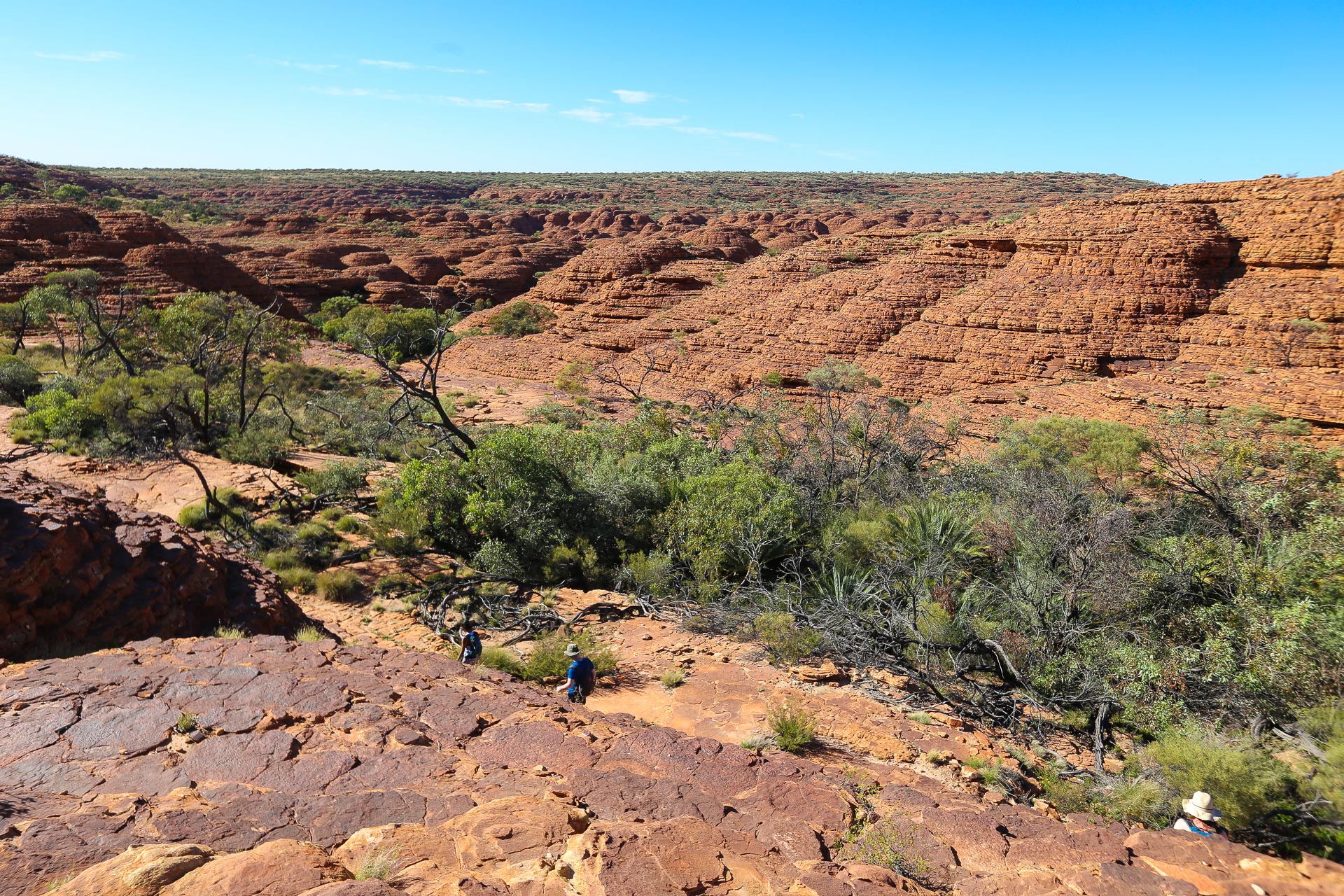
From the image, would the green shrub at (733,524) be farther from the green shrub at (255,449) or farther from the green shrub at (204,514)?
the green shrub at (255,449)

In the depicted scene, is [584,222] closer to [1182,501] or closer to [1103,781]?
[1182,501]

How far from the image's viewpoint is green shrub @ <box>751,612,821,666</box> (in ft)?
26.1

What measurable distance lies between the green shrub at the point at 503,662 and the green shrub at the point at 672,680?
5.43 ft

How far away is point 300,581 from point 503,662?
17.2ft

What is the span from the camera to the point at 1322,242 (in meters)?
21.4

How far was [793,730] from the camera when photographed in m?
5.94

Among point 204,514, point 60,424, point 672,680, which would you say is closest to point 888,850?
point 672,680

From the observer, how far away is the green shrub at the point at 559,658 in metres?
7.75

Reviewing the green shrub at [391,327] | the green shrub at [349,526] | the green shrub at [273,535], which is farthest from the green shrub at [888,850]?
the green shrub at [391,327]

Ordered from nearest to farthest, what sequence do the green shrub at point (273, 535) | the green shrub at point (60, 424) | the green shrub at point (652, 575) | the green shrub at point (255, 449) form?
the green shrub at point (652, 575)
the green shrub at point (273, 535)
the green shrub at point (60, 424)
the green shrub at point (255, 449)

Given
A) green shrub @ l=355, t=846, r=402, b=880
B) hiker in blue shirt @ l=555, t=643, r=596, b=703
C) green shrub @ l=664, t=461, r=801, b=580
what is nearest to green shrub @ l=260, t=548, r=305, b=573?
green shrub @ l=664, t=461, r=801, b=580

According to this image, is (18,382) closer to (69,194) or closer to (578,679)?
(578,679)

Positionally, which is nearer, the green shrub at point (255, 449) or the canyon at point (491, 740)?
the canyon at point (491, 740)

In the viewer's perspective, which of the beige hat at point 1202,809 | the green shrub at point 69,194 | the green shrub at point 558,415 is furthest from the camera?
the green shrub at point 69,194
